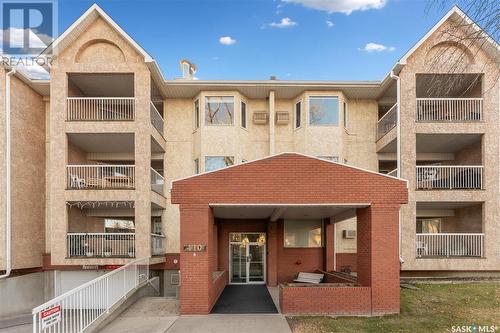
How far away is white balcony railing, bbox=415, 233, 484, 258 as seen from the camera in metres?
14.3

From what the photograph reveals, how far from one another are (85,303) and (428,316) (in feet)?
30.9

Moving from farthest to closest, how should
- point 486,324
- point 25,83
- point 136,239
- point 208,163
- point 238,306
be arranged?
point 208,163 < point 25,83 < point 136,239 < point 238,306 < point 486,324

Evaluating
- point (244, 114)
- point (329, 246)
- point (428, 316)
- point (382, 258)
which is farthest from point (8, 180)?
point (428, 316)

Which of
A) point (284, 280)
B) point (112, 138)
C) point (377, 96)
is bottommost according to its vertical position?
point (284, 280)

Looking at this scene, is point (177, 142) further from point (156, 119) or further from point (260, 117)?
point (260, 117)

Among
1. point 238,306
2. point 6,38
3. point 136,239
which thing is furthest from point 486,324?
point 6,38

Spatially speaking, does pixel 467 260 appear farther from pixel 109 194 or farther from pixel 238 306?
pixel 109 194

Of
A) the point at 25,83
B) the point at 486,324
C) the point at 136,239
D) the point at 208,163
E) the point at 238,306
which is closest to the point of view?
the point at 486,324

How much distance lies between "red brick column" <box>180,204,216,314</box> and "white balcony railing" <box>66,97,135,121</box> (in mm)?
6685

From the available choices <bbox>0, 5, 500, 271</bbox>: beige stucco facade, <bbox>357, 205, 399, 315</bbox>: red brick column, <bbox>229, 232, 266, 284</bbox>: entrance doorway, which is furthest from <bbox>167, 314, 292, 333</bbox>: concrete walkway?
<bbox>229, 232, 266, 284</bbox>: entrance doorway

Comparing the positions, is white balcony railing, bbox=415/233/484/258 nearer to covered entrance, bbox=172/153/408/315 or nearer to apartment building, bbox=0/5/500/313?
apartment building, bbox=0/5/500/313

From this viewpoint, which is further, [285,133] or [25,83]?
[285,133]

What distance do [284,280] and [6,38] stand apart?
54.3 ft

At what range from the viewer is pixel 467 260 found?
13914 mm
